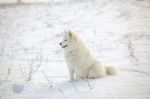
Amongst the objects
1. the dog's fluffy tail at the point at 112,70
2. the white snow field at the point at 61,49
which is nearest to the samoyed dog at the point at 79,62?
the dog's fluffy tail at the point at 112,70

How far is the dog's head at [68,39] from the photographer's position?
15.9 ft

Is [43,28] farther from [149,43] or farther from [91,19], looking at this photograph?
[149,43]

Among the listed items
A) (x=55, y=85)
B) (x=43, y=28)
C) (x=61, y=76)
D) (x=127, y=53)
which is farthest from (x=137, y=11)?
(x=55, y=85)

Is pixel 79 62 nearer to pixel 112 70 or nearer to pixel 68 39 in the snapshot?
pixel 68 39

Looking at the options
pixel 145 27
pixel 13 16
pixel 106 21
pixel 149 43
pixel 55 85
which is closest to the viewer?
pixel 55 85

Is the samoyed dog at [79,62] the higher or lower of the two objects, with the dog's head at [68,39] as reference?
lower

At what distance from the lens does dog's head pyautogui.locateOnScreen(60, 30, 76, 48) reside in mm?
4848

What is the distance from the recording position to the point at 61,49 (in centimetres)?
775

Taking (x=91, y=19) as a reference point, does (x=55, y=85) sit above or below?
below

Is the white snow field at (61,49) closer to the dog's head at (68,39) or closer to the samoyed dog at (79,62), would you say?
the samoyed dog at (79,62)

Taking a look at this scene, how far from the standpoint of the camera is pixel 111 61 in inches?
253

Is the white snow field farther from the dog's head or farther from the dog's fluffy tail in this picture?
the dog's head

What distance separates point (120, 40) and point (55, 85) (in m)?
4.17

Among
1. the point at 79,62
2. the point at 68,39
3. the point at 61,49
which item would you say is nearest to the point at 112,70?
the point at 79,62
